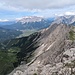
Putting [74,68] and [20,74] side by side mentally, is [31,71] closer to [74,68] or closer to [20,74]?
[20,74]

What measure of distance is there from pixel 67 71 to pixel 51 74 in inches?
311

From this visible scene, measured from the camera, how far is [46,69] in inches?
4218

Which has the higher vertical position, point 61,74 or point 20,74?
point 61,74

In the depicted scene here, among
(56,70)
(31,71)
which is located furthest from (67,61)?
(31,71)

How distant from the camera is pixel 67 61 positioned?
109625mm

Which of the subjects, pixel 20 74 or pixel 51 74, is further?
pixel 20 74

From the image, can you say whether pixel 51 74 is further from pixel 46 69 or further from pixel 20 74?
pixel 20 74

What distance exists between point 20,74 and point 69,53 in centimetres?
3168

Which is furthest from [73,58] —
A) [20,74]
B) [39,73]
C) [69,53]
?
[20,74]

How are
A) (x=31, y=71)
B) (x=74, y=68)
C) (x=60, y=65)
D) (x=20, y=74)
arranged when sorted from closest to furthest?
(x=74, y=68) < (x=60, y=65) < (x=31, y=71) < (x=20, y=74)

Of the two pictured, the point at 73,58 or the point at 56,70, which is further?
the point at 73,58

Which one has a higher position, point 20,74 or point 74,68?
point 74,68

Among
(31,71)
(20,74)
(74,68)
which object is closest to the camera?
(74,68)

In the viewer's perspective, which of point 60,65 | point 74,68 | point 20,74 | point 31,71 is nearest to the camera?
point 74,68
